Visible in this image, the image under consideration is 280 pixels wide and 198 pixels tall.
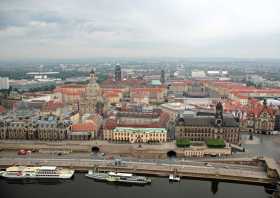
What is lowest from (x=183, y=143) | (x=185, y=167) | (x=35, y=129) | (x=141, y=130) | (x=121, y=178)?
(x=121, y=178)

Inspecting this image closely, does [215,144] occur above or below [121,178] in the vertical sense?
above

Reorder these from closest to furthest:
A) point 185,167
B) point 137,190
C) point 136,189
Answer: point 137,190
point 136,189
point 185,167

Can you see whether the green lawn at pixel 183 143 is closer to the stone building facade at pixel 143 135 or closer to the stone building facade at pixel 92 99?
the stone building facade at pixel 143 135

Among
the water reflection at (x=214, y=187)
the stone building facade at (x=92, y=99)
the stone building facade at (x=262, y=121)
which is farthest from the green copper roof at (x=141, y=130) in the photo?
the stone building facade at (x=262, y=121)

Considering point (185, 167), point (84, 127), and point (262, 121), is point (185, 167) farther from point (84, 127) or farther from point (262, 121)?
point (262, 121)

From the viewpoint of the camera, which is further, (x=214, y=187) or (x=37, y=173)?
(x=37, y=173)

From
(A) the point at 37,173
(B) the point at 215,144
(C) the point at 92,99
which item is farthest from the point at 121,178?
(C) the point at 92,99

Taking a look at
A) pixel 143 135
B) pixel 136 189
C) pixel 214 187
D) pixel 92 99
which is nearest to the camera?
pixel 136 189

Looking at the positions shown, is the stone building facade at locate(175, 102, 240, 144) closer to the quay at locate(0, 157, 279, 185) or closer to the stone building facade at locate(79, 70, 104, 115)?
the quay at locate(0, 157, 279, 185)
